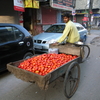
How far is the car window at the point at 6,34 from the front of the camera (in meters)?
3.60

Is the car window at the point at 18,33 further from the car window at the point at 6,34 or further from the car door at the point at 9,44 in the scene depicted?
the car window at the point at 6,34

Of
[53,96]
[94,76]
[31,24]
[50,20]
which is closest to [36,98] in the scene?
[53,96]

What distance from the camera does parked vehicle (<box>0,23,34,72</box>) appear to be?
355 centimetres

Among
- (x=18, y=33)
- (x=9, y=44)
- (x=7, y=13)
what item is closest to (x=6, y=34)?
(x=9, y=44)

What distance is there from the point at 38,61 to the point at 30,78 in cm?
72

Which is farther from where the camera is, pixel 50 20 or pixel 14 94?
pixel 50 20

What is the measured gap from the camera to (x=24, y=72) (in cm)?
225

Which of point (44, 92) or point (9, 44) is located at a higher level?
point (9, 44)

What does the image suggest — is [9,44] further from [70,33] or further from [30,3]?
[30,3]

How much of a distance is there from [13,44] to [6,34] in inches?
15.4

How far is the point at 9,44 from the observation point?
370 centimetres

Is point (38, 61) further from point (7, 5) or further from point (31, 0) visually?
point (7, 5)

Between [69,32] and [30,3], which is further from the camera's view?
[30,3]

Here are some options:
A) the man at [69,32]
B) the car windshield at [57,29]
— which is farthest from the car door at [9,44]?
the car windshield at [57,29]
